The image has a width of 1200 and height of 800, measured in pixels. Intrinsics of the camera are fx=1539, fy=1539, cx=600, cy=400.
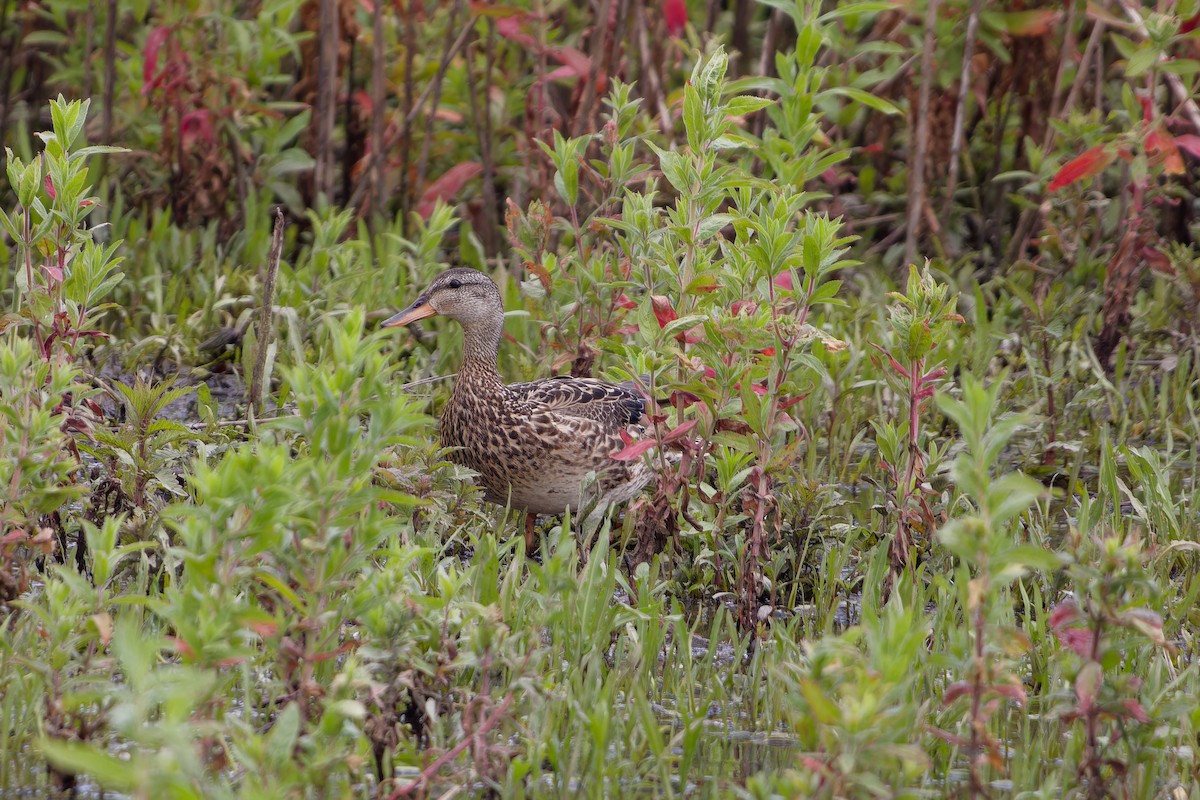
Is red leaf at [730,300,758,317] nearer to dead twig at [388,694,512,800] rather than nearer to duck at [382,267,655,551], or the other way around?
duck at [382,267,655,551]

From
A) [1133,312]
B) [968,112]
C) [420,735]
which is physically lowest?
[420,735]

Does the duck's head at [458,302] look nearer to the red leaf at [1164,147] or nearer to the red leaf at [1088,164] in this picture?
the red leaf at [1088,164]

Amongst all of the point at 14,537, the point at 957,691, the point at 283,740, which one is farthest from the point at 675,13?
the point at 283,740

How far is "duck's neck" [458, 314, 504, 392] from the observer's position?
5.26 m

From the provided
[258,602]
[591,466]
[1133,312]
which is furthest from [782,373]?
[1133,312]

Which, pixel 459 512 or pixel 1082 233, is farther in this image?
pixel 1082 233

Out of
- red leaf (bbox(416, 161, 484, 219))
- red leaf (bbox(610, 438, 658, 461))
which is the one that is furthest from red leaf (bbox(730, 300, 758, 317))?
red leaf (bbox(416, 161, 484, 219))

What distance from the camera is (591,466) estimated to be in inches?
199

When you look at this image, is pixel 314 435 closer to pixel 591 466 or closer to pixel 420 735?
pixel 420 735

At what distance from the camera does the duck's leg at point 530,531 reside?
17.0ft

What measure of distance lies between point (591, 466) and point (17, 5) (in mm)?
4786

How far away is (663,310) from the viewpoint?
4.29m

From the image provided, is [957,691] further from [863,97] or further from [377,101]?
[377,101]

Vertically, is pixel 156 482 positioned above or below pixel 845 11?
below
